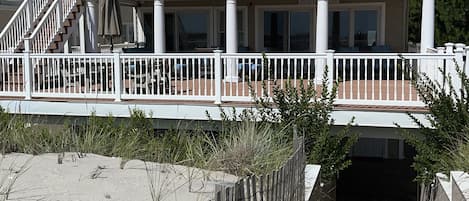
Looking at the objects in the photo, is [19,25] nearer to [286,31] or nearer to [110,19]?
[110,19]

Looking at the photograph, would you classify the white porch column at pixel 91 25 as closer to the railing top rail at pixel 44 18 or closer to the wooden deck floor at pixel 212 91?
the railing top rail at pixel 44 18

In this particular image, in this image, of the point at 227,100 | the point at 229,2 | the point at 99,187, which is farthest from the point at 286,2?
the point at 99,187

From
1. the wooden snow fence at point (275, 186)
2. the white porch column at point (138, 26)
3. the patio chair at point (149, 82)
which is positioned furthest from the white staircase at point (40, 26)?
the wooden snow fence at point (275, 186)

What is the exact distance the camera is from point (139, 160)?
6410 mm

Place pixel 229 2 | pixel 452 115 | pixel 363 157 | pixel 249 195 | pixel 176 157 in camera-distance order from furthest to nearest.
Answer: pixel 363 157 < pixel 229 2 < pixel 452 115 < pixel 176 157 < pixel 249 195

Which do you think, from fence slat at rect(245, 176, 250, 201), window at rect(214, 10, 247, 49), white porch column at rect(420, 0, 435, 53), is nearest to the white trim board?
white porch column at rect(420, 0, 435, 53)

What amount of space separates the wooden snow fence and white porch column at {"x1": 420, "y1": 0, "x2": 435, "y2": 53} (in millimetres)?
6574

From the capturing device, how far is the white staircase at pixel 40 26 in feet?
43.5

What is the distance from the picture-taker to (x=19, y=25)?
13688mm

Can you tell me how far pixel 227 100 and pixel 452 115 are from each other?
3777mm

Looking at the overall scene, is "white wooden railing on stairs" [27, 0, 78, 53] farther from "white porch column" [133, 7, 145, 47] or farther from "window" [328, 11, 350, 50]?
"window" [328, 11, 350, 50]

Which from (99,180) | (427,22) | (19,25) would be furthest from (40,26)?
(427,22)

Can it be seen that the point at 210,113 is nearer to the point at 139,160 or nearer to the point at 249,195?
the point at 139,160

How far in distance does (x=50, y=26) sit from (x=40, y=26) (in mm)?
639
